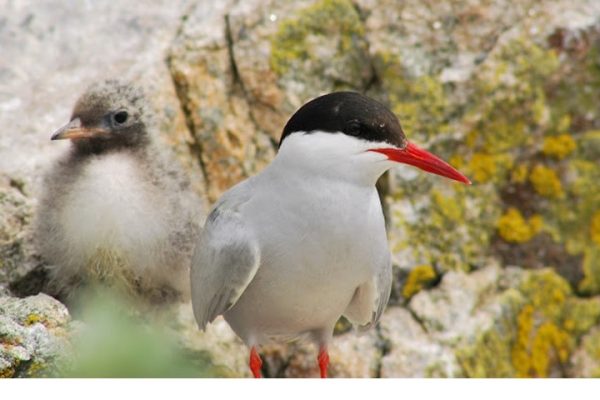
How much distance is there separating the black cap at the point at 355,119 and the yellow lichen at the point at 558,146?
1.76 meters

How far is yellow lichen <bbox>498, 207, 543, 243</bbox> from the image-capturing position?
4805 mm

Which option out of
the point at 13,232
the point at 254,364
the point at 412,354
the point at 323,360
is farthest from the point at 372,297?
the point at 13,232

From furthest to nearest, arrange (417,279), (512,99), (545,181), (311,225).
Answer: (545,181) < (512,99) < (417,279) < (311,225)

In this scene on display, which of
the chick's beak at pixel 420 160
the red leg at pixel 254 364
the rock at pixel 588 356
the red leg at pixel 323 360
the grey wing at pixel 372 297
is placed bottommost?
the rock at pixel 588 356

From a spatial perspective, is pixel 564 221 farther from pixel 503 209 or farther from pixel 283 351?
pixel 283 351

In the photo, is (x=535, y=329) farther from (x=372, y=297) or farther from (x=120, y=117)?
(x=120, y=117)

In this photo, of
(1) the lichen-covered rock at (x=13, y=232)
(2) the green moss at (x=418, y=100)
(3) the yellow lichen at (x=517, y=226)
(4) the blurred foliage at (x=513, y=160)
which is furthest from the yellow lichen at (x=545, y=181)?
(1) the lichen-covered rock at (x=13, y=232)

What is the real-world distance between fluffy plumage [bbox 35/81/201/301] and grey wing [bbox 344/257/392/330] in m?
0.64

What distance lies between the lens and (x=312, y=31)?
4707 mm

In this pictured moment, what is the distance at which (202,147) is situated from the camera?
4559 mm

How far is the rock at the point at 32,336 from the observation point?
129 inches

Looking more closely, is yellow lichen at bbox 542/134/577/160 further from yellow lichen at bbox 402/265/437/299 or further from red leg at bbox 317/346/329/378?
red leg at bbox 317/346/329/378

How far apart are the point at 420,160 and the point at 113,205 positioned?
1.05 m

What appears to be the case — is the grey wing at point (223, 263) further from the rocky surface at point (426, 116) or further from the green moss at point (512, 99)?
the green moss at point (512, 99)
